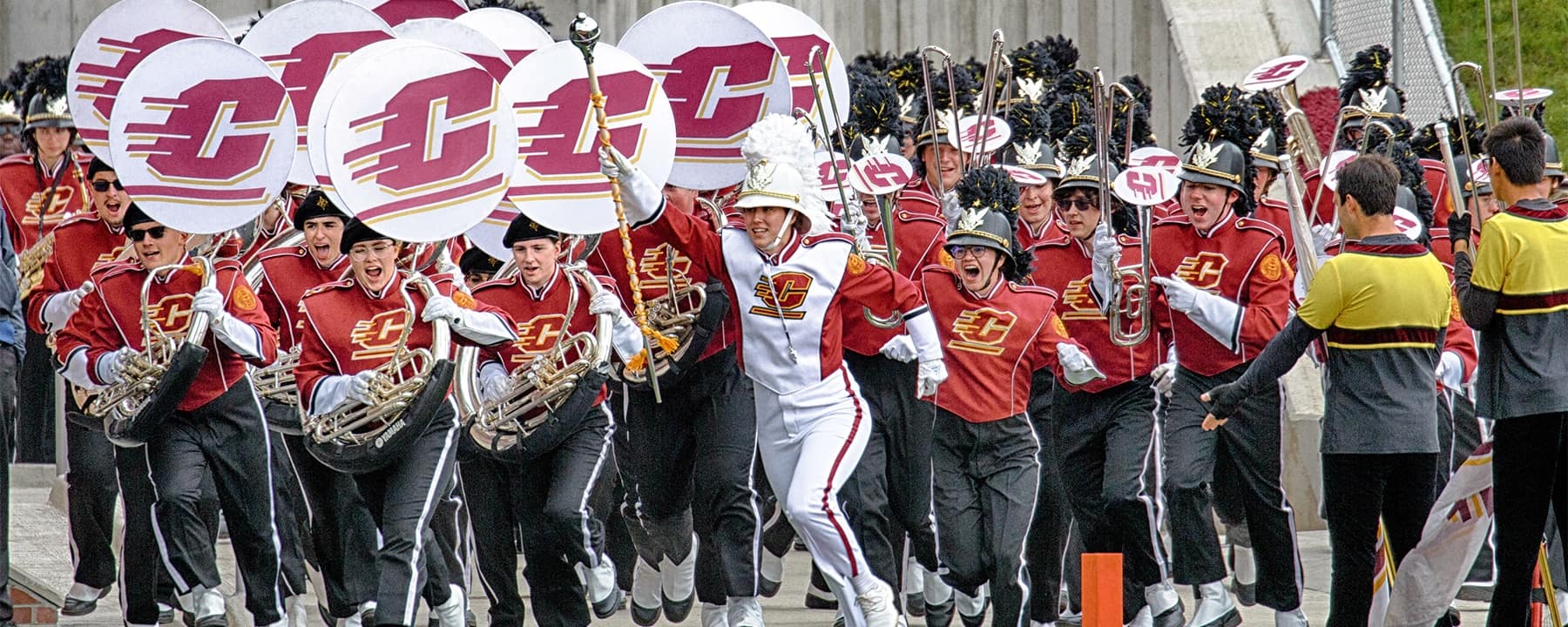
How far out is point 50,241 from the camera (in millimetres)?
11266

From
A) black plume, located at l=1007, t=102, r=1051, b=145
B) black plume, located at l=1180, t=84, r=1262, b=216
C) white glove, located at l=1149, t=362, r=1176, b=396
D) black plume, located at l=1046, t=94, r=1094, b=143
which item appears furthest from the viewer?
black plume, located at l=1046, t=94, r=1094, b=143

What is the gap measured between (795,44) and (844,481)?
2994 mm

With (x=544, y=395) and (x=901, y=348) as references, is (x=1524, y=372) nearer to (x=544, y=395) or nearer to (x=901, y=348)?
(x=901, y=348)

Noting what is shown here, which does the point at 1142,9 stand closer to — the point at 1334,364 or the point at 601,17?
the point at 601,17

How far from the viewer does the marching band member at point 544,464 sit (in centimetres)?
966

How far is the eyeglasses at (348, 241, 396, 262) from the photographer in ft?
31.7

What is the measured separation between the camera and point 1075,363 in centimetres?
1006

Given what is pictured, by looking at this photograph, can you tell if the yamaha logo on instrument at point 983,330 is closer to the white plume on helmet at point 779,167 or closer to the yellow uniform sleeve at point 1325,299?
the white plume on helmet at point 779,167

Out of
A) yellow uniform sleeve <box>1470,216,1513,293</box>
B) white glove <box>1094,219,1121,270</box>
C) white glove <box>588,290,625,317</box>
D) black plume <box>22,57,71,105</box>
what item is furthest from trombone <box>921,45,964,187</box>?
black plume <box>22,57,71,105</box>

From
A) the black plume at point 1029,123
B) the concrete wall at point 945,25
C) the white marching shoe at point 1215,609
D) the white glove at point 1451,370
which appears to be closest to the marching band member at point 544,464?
the white marching shoe at point 1215,609

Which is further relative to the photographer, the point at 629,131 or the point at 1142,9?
the point at 1142,9

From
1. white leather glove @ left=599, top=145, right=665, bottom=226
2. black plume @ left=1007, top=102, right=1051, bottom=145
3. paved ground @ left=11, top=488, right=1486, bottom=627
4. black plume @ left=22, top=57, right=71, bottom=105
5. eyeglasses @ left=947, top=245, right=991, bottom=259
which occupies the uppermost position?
white leather glove @ left=599, top=145, right=665, bottom=226

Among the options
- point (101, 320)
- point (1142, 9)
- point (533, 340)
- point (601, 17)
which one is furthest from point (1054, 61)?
point (101, 320)

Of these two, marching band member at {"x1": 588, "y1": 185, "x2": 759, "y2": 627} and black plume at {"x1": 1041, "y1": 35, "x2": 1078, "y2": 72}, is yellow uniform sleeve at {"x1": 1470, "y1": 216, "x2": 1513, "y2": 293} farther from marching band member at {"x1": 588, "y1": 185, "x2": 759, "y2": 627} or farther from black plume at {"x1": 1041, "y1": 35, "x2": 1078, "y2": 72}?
black plume at {"x1": 1041, "y1": 35, "x2": 1078, "y2": 72}
